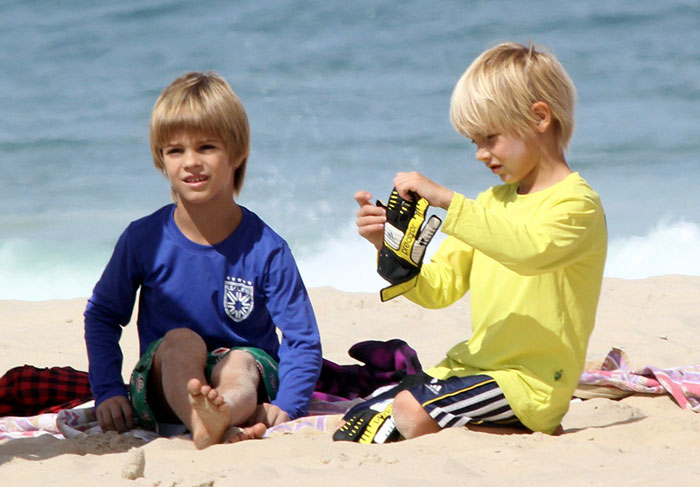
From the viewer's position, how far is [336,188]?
9422 mm

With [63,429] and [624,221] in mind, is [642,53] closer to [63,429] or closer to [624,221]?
[624,221]

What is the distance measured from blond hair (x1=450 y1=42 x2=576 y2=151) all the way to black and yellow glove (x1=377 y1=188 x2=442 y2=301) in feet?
1.17

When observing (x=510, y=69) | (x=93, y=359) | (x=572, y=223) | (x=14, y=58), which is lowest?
(x=93, y=359)

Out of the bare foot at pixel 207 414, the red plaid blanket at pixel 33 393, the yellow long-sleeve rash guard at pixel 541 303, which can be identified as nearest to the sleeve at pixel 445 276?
the yellow long-sleeve rash guard at pixel 541 303

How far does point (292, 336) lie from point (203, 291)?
32 cm

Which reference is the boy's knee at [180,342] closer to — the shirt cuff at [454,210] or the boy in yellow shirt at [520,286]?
the boy in yellow shirt at [520,286]

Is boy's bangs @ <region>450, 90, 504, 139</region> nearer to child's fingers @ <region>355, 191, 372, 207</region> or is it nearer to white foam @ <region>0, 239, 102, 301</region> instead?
child's fingers @ <region>355, 191, 372, 207</region>

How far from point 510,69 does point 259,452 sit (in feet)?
4.28

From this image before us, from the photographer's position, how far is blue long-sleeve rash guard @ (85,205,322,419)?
10.7 ft

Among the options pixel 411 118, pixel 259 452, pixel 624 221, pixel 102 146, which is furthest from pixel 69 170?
pixel 259 452

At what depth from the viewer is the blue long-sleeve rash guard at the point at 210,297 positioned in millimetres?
3254

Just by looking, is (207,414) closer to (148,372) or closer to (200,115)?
(148,372)

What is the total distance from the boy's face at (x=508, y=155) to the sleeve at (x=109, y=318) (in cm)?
122

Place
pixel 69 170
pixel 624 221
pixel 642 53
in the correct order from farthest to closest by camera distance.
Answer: pixel 642 53 < pixel 69 170 < pixel 624 221
